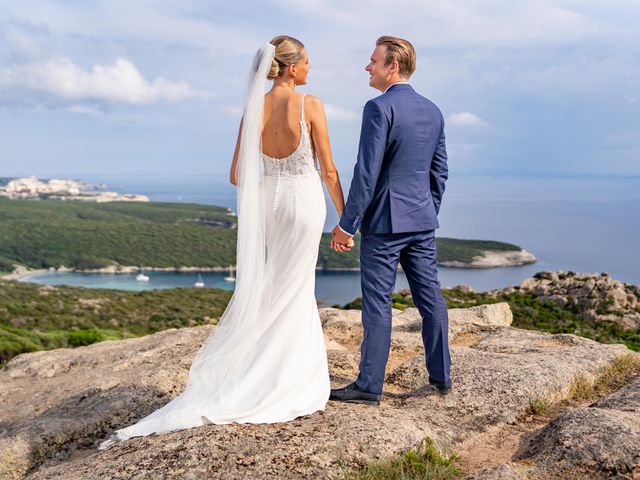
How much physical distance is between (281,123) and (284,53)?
0.52 metres

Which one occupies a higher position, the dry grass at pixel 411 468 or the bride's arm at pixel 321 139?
the bride's arm at pixel 321 139

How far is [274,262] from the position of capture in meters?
4.79

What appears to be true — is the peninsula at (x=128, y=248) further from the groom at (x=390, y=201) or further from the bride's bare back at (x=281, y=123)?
the bride's bare back at (x=281, y=123)

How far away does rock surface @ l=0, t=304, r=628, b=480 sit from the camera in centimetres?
373

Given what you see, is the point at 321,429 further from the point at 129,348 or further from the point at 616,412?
the point at 129,348

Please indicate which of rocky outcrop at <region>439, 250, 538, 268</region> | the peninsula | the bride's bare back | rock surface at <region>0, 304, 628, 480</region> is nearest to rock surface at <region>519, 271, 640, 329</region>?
rock surface at <region>0, 304, 628, 480</region>

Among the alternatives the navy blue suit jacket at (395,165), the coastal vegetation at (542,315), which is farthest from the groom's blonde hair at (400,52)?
the coastal vegetation at (542,315)

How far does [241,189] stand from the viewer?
4777 mm

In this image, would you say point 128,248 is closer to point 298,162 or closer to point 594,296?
point 594,296

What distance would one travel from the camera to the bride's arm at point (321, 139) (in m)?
4.47

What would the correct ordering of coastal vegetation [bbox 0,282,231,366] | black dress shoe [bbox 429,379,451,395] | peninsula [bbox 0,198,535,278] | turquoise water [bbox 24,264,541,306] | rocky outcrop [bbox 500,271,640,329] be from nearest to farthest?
black dress shoe [bbox 429,379,451,395], rocky outcrop [bbox 500,271,640,329], coastal vegetation [bbox 0,282,231,366], turquoise water [bbox 24,264,541,306], peninsula [bbox 0,198,535,278]

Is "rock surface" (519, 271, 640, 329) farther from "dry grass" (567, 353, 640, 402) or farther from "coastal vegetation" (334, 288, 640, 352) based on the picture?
"dry grass" (567, 353, 640, 402)

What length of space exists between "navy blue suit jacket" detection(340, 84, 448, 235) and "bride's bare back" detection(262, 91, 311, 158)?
0.51 meters

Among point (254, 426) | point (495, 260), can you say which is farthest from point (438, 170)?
point (495, 260)
